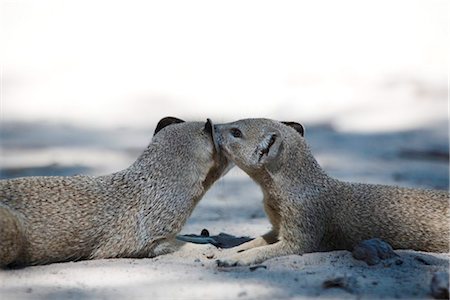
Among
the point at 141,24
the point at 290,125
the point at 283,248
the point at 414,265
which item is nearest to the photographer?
the point at 414,265

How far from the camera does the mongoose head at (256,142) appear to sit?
538 cm

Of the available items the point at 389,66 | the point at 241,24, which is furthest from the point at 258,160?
the point at 241,24

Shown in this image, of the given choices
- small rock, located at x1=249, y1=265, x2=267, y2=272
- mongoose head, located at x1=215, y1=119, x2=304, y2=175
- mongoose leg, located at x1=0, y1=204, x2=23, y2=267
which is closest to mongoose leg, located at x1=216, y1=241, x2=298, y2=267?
small rock, located at x1=249, y1=265, x2=267, y2=272

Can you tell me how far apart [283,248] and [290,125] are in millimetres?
956

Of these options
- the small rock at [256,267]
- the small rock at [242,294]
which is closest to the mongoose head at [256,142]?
the small rock at [256,267]

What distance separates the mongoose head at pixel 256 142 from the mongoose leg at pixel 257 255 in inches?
20.0

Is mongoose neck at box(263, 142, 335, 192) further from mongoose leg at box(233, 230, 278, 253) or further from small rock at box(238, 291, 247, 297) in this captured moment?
small rock at box(238, 291, 247, 297)

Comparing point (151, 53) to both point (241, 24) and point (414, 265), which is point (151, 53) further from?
point (414, 265)

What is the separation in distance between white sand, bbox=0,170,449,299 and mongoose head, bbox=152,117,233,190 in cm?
48

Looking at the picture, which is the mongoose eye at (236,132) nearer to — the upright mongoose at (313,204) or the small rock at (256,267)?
the upright mongoose at (313,204)

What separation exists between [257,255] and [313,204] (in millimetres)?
528

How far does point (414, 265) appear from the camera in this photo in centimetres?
469

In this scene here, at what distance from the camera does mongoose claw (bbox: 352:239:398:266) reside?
15.3ft

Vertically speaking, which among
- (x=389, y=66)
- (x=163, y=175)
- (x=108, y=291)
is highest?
(x=389, y=66)
